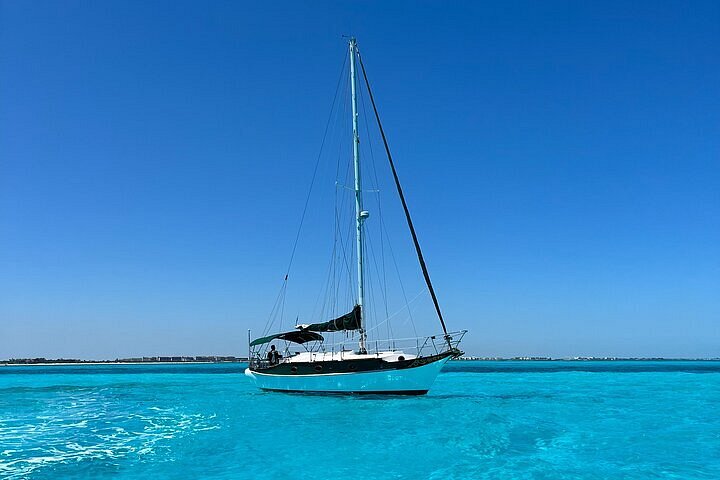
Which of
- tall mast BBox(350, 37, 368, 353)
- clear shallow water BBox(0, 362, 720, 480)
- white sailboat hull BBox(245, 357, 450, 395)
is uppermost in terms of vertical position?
tall mast BBox(350, 37, 368, 353)

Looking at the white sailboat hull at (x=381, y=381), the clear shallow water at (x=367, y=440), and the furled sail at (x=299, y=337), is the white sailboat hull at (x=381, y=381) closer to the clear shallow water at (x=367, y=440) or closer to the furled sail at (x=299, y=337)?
the clear shallow water at (x=367, y=440)

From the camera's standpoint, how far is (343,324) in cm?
3225

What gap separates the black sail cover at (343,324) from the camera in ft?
104

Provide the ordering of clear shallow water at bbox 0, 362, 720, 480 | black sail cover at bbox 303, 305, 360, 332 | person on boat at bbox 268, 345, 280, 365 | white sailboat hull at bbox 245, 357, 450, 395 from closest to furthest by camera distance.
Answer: clear shallow water at bbox 0, 362, 720, 480
white sailboat hull at bbox 245, 357, 450, 395
black sail cover at bbox 303, 305, 360, 332
person on boat at bbox 268, 345, 280, 365

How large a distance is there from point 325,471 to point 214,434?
7.87 metres

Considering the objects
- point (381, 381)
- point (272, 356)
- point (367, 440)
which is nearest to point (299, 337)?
point (272, 356)

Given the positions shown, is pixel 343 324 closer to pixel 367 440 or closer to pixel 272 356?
pixel 272 356

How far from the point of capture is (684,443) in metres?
18.0

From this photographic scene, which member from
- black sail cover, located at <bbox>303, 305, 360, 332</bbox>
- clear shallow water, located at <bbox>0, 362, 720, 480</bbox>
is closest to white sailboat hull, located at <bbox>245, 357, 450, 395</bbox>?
clear shallow water, located at <bbox>0, 362, 720, 480</bbox>

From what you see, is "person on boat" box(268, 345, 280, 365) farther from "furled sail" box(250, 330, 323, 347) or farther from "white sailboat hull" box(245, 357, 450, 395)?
"white sailboat hull" box(245, 357, 450, 395)

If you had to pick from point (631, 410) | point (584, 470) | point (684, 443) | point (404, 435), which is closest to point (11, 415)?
point (404, 435)

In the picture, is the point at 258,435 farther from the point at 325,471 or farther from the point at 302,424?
the point at 325,471

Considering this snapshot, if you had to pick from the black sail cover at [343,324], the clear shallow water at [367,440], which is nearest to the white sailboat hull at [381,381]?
the clear shallow water at [367,440]

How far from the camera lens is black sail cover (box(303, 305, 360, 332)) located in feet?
104
